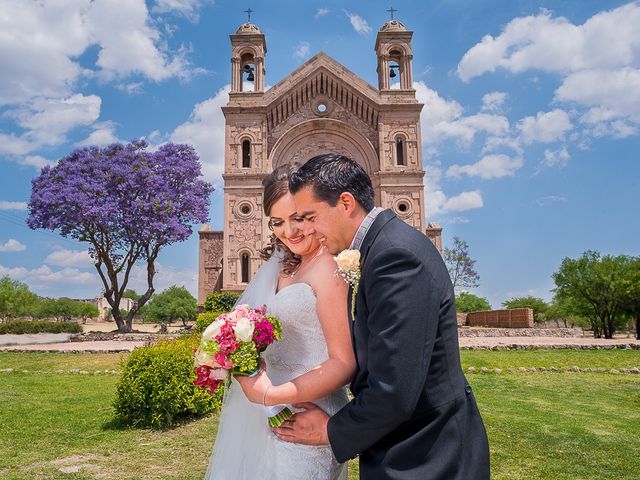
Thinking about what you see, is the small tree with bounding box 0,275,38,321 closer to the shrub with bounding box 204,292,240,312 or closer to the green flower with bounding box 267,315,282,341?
the shrub with bounding box 204,292,240,312

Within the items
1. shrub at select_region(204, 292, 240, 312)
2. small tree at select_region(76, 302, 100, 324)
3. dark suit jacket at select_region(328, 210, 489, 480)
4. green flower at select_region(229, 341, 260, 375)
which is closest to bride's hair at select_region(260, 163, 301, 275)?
green flower at select_region(229, 341, 260, 375)

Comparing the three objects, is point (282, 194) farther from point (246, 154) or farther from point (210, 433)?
point (246, 154)

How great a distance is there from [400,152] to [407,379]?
31.1 m

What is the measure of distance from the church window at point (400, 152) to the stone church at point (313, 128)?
0.01 meters

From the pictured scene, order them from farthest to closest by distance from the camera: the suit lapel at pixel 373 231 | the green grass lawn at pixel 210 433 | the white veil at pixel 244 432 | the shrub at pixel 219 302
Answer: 1. the shrub at pixel 219 302
2. the green grass lawn at pixel 210 433
3. the white veil at pixel 244 432
4. the suit lapel at pixel 373 231

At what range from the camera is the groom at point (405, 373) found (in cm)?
183

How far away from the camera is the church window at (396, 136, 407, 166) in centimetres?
3159

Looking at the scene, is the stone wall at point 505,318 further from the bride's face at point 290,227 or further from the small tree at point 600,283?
the bride's face at point 290,227

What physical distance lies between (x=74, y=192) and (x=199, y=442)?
27018 millimetres

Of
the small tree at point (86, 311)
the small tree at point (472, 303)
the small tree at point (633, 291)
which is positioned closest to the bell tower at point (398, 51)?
the small tree at point (633, 291)

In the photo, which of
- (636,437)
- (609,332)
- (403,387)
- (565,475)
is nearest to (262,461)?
(403,387)

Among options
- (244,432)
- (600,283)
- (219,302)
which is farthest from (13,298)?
(244,432)

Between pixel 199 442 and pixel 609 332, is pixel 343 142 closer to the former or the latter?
pixel 609 332

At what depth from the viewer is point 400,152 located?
31.9 meters
